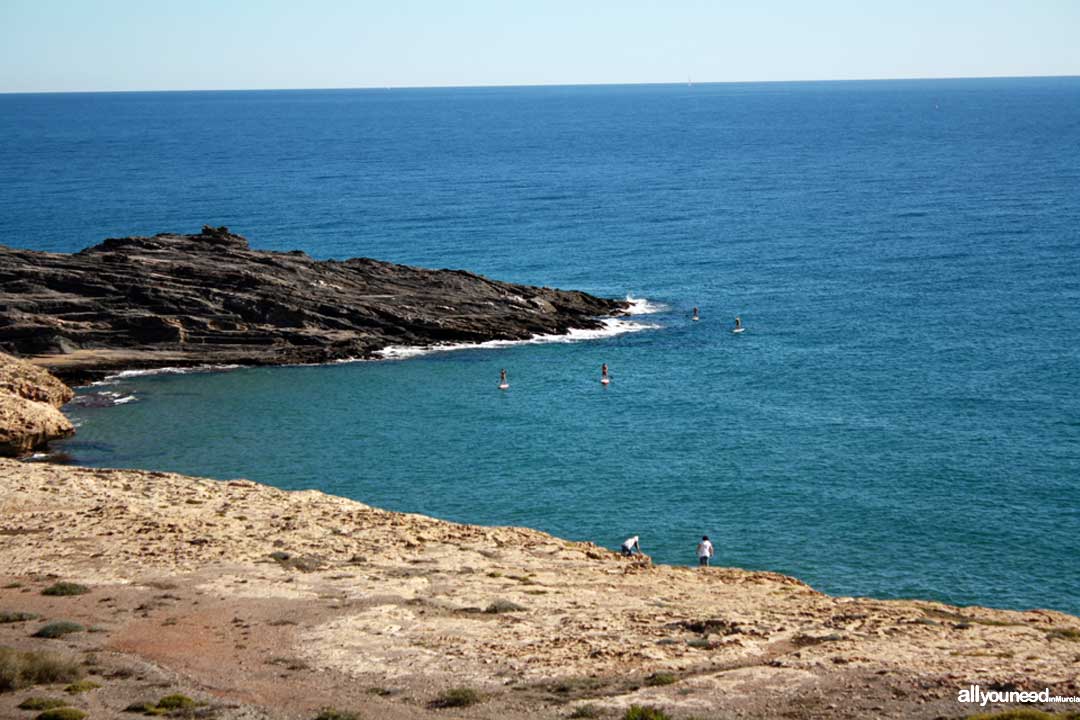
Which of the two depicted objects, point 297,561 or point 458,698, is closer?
point 458,698

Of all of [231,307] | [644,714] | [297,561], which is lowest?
[644,714]

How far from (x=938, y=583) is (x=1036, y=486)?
39.7 feet

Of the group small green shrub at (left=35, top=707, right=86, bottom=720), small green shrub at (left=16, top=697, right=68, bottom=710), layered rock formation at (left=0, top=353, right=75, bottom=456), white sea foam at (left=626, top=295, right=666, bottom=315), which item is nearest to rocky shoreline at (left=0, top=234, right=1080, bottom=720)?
small green shrub at (left=16, top=697, right=68, bottom=710)

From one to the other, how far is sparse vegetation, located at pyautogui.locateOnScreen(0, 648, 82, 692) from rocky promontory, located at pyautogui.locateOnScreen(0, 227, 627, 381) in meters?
48.7

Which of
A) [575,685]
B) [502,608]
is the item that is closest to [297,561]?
[502,608]

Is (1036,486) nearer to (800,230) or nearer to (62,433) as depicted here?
(62,433)

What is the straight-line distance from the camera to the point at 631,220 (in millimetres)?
134625

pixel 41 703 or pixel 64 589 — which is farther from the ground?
A: pixel 64 589

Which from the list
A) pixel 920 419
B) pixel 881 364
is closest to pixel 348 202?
pixel 881 364

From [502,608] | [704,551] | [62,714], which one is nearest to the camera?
[62,714]

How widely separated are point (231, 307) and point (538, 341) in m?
21.0

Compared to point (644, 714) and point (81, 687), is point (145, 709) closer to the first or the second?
point (81, 687)

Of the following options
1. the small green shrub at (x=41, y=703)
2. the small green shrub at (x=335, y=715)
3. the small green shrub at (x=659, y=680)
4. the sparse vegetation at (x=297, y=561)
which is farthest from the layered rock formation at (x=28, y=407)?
the small green shrub at (x=659, y=680)

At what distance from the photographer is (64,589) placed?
110 feet
